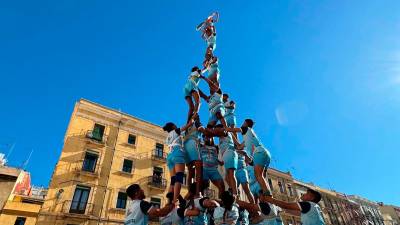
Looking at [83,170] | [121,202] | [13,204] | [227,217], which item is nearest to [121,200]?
[121,202]

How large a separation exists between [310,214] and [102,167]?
71.8 feet

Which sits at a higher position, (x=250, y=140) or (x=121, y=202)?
(x=121, y=202)

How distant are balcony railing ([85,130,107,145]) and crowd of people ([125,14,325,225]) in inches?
739

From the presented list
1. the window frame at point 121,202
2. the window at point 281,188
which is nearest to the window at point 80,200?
the window frame at point 121,202

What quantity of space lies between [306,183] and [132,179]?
27.2m

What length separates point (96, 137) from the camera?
25281 mm

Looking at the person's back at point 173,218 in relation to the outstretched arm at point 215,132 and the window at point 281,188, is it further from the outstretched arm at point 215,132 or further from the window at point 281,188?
the window at point 281,188

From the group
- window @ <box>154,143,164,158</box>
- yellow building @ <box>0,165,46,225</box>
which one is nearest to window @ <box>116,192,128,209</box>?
window @ <box>154,143,164,158</box>

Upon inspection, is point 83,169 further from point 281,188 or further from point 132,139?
point 281,188

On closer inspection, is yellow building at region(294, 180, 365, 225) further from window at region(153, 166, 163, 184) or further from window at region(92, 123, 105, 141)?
window at region(92, 123, 105, 141)

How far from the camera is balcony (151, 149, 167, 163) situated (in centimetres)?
2704

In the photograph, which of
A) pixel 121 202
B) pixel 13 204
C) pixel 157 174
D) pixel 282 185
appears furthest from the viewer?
pixel 282 185

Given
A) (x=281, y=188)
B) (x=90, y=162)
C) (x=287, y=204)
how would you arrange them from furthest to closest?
(x=281, y=188), (x=90, y=162), (x=287, y=204)

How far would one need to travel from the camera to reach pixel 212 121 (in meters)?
8.12
